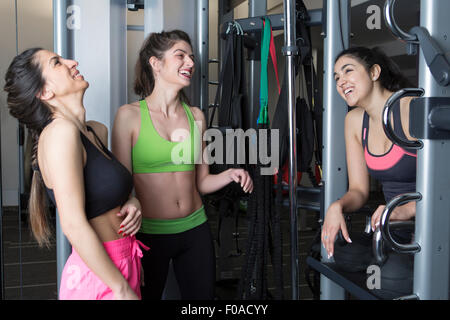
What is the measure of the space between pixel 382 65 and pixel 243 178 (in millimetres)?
771

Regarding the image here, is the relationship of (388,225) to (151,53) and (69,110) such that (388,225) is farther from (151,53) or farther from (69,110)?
(151,53)

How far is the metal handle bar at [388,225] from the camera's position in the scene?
0.99 meters

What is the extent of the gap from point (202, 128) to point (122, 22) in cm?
67

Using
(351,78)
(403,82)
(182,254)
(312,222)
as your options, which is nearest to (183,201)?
(182,254)

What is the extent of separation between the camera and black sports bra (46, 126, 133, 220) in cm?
129

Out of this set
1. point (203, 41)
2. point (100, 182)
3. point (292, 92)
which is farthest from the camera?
point (203, 41)

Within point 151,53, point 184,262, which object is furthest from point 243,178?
point 151,53

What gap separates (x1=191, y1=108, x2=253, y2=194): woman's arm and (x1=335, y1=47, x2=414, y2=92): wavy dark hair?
0.67 metres

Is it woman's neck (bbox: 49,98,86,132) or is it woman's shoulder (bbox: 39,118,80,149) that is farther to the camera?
woman's neck (bbox: 49,98,86,132)

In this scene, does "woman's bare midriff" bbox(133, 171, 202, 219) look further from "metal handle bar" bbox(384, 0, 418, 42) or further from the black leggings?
"metal handle bar" bbox(384, 0, 418, 42)

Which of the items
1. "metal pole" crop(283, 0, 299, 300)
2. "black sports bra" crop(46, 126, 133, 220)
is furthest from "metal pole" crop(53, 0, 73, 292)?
"metal pole" crop(283, 0, 299, 300)

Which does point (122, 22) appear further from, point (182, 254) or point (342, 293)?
point (342, 293)

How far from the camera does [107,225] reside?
1.35 m

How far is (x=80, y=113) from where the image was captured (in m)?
1.39
